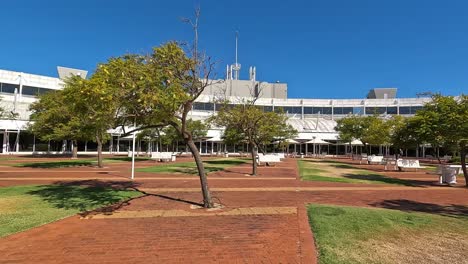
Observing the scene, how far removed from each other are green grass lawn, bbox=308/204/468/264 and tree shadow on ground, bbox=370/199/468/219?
0.66 metres

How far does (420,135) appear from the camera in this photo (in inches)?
684

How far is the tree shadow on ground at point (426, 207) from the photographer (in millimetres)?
9703

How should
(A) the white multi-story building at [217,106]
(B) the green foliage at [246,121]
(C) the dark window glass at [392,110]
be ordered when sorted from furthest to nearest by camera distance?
(C) the dark window glass at [392,110] < (A) the white multi-story building at [217,106] < (B) the green foliage at [246,121]

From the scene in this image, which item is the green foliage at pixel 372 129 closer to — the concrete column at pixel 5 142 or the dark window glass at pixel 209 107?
the dark window glass at pixel 209 107

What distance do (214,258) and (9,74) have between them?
59.4 metres

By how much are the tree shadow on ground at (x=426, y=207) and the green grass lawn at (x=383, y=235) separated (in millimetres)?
661

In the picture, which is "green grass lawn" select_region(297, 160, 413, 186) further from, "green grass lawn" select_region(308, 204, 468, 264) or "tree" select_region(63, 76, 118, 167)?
"tree" select_region(63, 76, 118, 167)

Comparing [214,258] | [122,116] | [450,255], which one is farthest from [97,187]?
[450,255]

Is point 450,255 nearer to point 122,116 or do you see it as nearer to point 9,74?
point 122,116

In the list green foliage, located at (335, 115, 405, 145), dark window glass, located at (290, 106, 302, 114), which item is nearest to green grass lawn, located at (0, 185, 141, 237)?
green foliage, located at (335, 115, 405, 145)

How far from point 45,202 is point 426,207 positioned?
11.5 meters

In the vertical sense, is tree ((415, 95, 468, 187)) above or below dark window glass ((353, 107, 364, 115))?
below

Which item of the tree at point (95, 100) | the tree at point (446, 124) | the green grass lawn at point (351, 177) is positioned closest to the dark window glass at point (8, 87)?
the green grass lawn at point (351, 177)

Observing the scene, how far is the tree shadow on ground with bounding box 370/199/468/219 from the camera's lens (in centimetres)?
970
